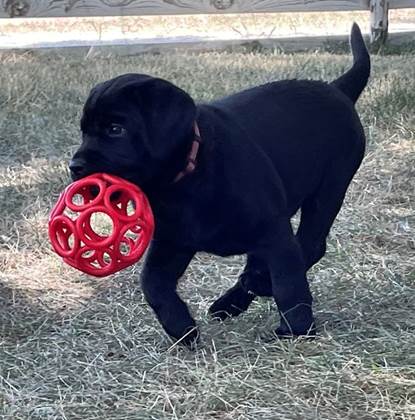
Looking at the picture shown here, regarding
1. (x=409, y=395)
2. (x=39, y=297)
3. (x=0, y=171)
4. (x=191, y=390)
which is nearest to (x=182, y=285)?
(x=39, y=297)

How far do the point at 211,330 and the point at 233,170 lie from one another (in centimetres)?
68

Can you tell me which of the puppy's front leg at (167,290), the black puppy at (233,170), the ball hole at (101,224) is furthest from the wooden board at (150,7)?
the puppy's front leg at (167,290)

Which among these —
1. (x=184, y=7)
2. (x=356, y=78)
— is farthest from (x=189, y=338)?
(x=184, y=7)

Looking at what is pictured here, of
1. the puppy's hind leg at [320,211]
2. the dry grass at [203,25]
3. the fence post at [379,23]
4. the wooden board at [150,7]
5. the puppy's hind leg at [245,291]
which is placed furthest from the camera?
the dry grass at [203,25]

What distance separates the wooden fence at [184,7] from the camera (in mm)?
9445

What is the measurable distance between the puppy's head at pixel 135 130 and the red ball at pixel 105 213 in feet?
0.13

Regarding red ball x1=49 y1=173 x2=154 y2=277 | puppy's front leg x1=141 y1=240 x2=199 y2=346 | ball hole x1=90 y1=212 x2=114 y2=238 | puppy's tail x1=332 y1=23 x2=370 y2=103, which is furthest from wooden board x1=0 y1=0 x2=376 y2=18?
red ball x1=49 y1=173 x2=154 y2=277

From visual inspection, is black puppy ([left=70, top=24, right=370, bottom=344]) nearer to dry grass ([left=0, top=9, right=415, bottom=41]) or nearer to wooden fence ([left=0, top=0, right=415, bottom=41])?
wooden fence ([left=0, top=0, right=415, bottom=41])

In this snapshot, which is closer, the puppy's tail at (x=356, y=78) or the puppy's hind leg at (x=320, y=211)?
the puppy's hind leg at (x=320, y=211)

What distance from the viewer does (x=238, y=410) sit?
2.97 m

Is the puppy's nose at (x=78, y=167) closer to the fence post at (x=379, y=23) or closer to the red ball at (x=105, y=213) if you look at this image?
the red ball at (x=105, y=213)

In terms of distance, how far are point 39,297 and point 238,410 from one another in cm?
132

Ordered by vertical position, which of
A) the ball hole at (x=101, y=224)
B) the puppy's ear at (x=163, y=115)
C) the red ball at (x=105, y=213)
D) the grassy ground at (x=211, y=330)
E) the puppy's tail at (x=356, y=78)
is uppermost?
the puppy's ear at (x=163, y=115)

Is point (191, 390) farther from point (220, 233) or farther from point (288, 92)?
point (288, 92)
